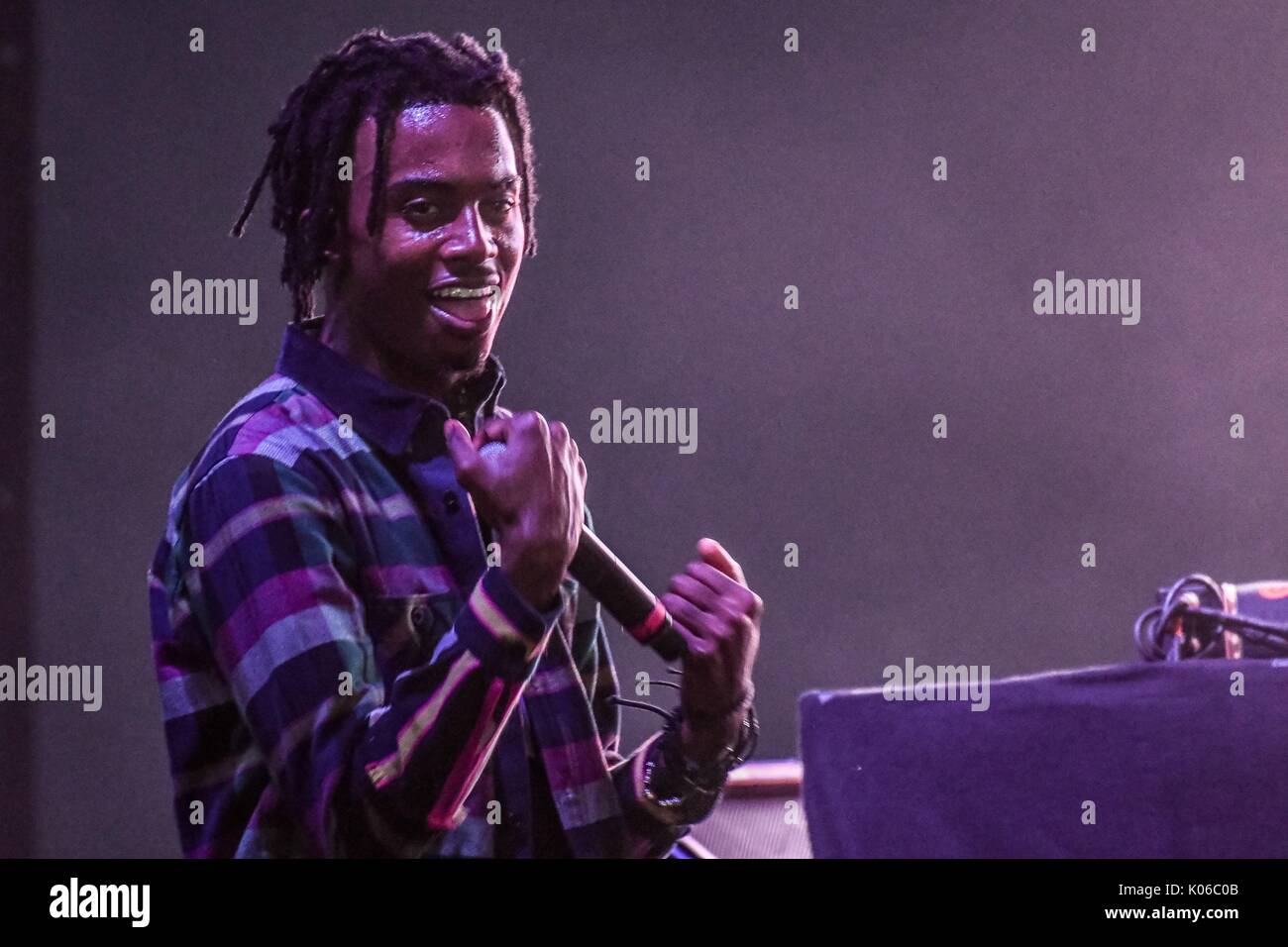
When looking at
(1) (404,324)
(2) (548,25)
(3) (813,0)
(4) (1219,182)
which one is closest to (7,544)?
(1) (404,324)

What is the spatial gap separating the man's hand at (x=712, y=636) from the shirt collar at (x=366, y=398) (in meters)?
0.32

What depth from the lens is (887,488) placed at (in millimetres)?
2766

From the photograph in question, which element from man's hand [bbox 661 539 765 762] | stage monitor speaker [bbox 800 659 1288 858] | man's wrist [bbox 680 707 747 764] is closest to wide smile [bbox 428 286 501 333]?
man's hand [bbox 661 539 765 762]

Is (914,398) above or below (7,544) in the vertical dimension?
above

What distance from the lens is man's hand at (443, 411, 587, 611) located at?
4.11ft

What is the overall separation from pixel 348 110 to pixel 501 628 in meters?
0.68

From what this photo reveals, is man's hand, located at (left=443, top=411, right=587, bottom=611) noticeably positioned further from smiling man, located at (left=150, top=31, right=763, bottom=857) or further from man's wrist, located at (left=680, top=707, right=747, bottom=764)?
man's wrist, located at (left=680, top=707, right=747, bottom=764)

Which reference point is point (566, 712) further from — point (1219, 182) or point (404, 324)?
point (1219, 182)

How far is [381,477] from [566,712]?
1.06 feet

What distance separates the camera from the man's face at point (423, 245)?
1.52 metres

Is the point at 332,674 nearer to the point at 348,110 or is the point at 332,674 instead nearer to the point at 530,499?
the point at 530,499

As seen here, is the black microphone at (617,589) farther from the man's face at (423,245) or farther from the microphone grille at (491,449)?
the man's face at (423,245)

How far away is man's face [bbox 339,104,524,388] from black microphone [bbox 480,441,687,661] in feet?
0.99

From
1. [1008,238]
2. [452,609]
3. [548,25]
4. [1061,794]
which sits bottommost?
[1061,794]
